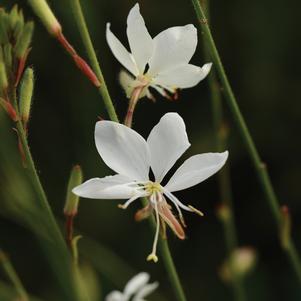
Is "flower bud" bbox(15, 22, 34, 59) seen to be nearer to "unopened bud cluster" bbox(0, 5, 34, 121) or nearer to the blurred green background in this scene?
"unopened bud cluster" bbox(0, 5, 34, 121)

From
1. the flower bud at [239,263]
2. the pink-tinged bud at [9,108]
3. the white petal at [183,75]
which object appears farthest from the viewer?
the flower bud at [239,263]

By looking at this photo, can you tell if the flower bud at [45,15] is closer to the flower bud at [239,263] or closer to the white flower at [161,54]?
the white flower at [161,54]

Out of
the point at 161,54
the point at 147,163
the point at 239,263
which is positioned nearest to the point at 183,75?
the point at 161,54

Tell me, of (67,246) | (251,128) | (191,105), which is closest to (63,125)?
(191,105)

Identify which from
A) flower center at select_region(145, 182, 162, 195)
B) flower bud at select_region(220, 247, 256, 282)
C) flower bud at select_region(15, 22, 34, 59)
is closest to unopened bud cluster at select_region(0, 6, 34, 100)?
flower bud at select_region(15, 22, 34, 59)

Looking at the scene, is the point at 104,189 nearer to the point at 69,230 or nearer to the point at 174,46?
the point at 69,230

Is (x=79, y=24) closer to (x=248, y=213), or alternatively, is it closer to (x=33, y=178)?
(x=33, y=178)

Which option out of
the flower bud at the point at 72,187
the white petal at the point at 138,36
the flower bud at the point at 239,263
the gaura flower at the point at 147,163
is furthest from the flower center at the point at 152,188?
the flower bud at the point at 239,263
